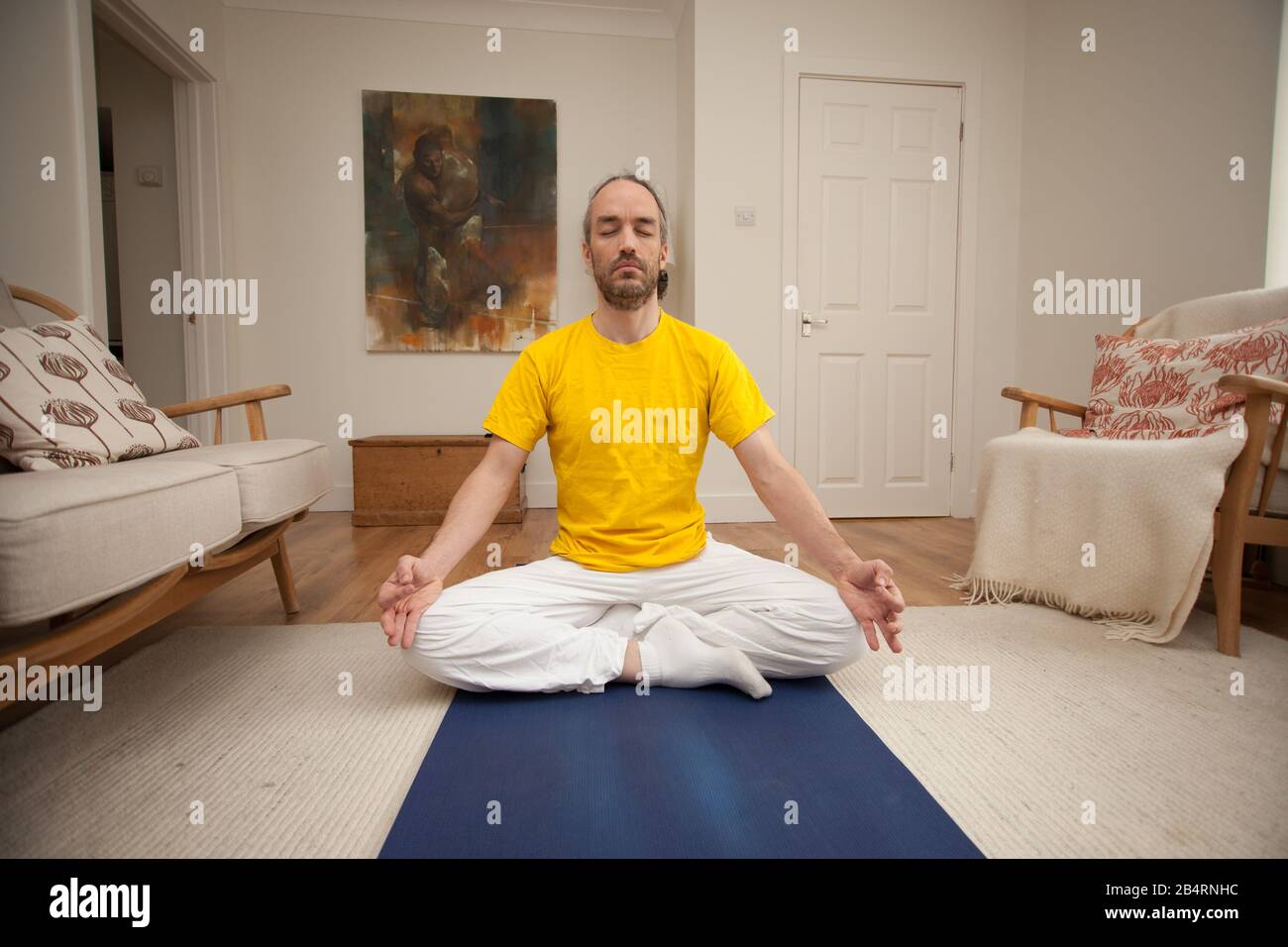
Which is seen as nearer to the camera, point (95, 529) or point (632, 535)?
point (95, 529)

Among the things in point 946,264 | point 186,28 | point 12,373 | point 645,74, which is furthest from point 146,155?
point 946,264

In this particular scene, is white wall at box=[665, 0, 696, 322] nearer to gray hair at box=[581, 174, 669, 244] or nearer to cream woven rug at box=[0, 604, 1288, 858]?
gray hair at box=[581, 174, 669, 244]

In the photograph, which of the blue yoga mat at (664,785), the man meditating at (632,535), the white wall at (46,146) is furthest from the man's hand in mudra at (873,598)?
the white wall at (46,146)

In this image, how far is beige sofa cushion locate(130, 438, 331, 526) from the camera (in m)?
1.51

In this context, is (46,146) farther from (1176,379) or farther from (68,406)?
(1176,379)

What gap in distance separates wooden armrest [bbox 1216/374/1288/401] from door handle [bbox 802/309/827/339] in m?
2.15

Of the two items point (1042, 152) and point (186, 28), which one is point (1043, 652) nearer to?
point (1042, 152)

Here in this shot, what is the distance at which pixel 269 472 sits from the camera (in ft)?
5.23

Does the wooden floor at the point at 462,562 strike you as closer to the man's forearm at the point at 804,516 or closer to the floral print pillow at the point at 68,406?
the floral print pillow at the point at 68,406

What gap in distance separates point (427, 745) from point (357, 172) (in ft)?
12.0

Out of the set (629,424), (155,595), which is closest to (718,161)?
(629,424)
